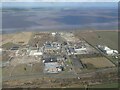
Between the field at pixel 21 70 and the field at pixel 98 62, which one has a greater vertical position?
the field at pixel 98 62

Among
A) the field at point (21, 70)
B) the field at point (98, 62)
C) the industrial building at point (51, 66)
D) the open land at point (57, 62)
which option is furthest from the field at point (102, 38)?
the field at point (21, 70)

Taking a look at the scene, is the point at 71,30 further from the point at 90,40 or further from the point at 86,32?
the point at 90,40

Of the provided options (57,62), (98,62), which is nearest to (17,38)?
(57,62)

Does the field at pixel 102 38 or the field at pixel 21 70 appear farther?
the field at pixel 102 38

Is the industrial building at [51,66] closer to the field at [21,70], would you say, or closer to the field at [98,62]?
the field at [21,70]

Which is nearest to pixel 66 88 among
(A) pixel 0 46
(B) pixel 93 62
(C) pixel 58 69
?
(C) pixel 58 69

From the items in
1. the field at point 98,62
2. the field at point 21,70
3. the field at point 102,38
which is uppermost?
the field at point 102,38

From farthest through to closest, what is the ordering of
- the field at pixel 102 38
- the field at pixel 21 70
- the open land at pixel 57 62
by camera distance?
the field at pixel 102 38 → the field at pixel 21 70 → the open land at pixel 57 62

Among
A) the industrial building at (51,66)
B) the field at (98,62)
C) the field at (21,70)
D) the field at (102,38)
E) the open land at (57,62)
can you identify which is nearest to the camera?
the open land at (57,62)

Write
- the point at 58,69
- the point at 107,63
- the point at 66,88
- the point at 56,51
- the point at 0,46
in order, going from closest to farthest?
1. the point at 66,88
2. the point at 58,69
3. the point at 107,63
4. the point at 56,51
5. the point at 0,46
